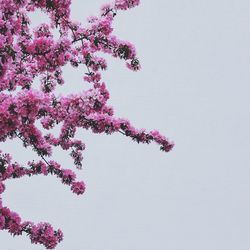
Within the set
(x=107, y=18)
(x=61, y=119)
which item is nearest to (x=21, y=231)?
(x=61, y=119)

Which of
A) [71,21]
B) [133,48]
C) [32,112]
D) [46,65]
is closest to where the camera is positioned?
[32,112]

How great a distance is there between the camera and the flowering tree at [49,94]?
5711mm

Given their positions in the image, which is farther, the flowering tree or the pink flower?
the pink flower

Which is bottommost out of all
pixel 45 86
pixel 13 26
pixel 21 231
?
pixel 21 231

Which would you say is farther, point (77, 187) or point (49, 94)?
point (77, 187)

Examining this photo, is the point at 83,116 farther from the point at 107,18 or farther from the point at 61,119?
the point at 107,18

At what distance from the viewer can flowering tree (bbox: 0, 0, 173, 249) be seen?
5711mm

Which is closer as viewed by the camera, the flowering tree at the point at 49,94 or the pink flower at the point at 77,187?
the flowering tree at the point at 49,94

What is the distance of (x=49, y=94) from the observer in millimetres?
5988

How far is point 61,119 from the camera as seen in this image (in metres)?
5.97

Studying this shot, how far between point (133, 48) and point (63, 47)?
4.74 ft

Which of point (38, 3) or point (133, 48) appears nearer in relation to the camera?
point (38, 3)

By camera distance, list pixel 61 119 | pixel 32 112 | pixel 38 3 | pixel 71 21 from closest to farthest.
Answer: pixel 32 112 → pixel 61 119 → pixel 38 3 → pixel 71 21

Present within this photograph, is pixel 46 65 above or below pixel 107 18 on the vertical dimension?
below
